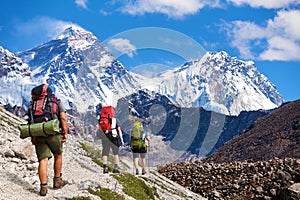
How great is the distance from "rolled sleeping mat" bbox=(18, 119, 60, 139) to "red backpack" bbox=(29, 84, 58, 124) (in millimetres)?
272

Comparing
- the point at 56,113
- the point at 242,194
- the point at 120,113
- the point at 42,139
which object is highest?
the point at 120,113

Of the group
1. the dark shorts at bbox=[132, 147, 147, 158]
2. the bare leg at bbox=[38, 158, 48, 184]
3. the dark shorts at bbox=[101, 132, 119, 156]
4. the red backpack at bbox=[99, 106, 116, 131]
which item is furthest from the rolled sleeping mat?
the dark shorts at bbox=[132, 147, 147, 158]

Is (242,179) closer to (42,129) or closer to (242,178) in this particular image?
(242,178)

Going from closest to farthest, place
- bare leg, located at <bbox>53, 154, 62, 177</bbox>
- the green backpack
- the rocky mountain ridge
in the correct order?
bare leg, located at <bbox>53, 154, 62, 177</bbox>
the green backpack
the rocky mountain ridge

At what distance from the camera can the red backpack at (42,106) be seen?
13.9 m

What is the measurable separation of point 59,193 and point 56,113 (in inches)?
105

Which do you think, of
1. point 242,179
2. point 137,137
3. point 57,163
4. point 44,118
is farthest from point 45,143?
point 242,179

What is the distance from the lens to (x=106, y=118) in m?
19.8

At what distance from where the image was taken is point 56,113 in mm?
14062

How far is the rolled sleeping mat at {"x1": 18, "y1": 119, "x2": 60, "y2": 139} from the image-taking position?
13.6 meters

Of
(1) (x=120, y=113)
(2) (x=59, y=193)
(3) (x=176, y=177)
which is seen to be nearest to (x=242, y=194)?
(3) (x=176, y=177)

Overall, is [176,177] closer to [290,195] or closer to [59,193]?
[290,195]

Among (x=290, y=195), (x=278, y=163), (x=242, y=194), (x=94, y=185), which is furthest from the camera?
(x=278, y=163)

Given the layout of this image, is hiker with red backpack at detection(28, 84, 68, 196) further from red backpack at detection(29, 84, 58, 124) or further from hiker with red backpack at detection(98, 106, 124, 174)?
hiker with red backpack at detection(98, 106, 124, 174)
